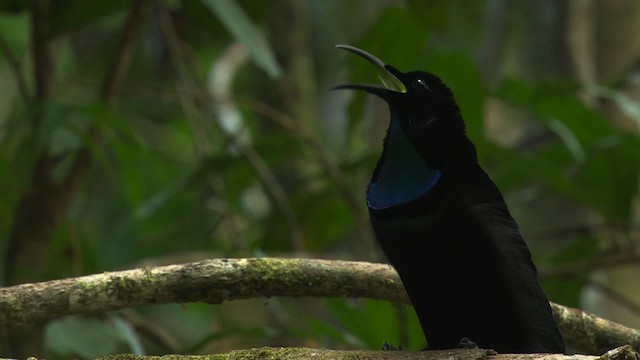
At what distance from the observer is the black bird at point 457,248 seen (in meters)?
2.64

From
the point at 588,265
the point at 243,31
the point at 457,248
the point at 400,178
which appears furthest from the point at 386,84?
the point at 588,265

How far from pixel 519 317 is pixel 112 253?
243 cm

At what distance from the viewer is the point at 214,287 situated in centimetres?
262

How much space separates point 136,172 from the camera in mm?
4848

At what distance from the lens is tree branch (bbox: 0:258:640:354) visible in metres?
2.47

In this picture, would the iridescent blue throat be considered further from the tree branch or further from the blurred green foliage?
the blurred green foliage

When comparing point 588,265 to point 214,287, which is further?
point 588,265

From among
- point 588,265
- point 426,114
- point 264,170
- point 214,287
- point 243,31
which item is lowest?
point 588,265

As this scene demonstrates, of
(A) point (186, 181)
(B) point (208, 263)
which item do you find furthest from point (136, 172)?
(B) point (208, 263)

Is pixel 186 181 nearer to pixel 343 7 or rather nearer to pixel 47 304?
pixel 47 304

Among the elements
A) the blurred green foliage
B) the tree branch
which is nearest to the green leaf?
the blurred green foliage

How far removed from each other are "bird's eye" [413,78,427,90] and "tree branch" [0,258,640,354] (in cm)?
47

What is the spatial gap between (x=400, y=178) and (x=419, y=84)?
1.16 ft

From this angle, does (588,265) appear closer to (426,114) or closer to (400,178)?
(426,114)
